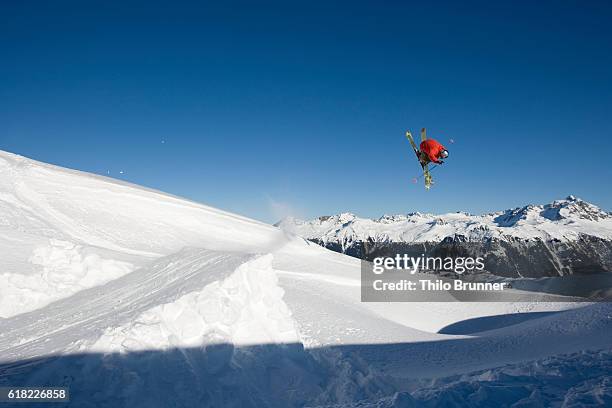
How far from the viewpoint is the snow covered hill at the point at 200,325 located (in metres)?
9.55

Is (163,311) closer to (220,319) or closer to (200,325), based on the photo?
(200,325)

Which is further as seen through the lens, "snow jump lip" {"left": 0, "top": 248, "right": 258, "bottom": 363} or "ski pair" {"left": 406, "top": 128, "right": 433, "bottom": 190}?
"ski pair" {"left": 406, "top": 128, "right": 433, "bottom": 190}

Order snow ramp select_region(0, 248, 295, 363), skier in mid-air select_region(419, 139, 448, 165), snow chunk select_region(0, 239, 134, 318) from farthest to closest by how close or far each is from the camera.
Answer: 1. skier in mid-air select_region(419, 139, 448, 165)
2. snow chunk select_region(0, 239, 134, 318)
3. snow ramp select_region(0, 248, 295, 363)

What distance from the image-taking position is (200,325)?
11.2 metres

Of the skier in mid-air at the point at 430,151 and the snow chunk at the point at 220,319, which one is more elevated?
the skier in mid-air at the point at 430,151

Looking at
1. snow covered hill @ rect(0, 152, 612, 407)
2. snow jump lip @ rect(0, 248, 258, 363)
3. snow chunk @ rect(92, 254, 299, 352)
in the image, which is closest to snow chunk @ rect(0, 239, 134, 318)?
snow covered hill @ rect(0, 152, 612, 407)

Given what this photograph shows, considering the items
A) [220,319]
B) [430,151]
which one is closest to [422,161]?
[430,151]

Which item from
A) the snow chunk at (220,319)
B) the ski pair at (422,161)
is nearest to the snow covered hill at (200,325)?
the snow chunk at (220,319)

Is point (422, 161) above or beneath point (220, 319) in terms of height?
above

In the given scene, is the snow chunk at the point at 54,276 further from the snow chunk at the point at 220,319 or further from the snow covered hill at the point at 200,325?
the snow chunk at the point at 220,319

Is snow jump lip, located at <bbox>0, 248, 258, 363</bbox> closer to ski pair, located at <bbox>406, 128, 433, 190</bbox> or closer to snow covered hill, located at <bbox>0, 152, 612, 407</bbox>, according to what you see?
snow covered hill, located at <bbox>0, 152, 612, 407</bbox>

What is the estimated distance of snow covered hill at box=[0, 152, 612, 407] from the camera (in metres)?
9.55

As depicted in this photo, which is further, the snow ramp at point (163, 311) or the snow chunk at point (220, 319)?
the snow ramp at point (163, 311)

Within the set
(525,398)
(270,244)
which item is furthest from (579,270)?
(525,398)
